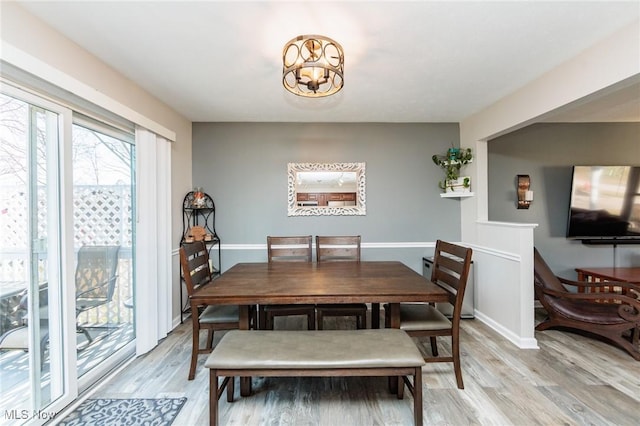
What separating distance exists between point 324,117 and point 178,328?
295 centimetres

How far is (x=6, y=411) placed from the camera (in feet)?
5.02

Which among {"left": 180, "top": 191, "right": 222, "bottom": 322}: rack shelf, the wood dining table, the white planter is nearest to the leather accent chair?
the white planter

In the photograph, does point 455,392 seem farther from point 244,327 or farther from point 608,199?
point 608,199

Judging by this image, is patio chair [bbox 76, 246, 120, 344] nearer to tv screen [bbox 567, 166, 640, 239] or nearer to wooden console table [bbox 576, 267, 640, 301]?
wooden console table [bbox 576, 267, 640, 301]

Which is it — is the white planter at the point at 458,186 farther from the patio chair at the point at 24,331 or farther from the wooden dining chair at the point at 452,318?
the patio chair at the point at 24,331

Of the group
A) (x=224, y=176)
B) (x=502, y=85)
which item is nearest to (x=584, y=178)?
(x=502, y=85)

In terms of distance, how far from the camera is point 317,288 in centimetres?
184

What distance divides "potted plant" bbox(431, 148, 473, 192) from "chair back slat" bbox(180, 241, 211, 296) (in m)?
2.94

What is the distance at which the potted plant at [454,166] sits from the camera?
3303mm

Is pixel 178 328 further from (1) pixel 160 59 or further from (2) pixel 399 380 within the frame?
(1) pixel 160 59

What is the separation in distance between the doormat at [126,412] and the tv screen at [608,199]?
15.2 ft

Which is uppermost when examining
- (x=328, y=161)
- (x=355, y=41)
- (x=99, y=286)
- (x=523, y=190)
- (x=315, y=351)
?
(x=355, y=41)

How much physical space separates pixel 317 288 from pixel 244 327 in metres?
0.62

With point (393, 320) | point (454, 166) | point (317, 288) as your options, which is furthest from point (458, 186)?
point (317, 288)
